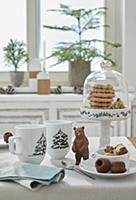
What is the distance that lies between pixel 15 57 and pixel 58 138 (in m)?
1.73

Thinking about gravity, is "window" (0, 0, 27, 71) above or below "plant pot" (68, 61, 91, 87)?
above

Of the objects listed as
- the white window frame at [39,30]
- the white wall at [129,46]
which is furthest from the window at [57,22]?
the white wall at [129,46]

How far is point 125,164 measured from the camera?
1.18 meters

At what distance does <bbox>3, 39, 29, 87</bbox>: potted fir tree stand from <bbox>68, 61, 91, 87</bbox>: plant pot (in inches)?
13.3

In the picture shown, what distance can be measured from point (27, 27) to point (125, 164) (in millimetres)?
2049

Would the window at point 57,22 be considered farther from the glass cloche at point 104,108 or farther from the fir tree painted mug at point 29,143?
the fir tree painted mug at point 29,143

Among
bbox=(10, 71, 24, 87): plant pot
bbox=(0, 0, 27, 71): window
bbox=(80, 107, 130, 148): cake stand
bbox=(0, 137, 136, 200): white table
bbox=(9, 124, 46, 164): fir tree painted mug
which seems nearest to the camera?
bbox=(0, 137, 136, 200): white table

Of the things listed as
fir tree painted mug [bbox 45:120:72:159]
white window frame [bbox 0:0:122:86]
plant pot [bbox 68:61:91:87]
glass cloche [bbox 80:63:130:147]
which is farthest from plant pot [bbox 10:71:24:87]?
fir tree painted mug [bbox 45:120:72:159]

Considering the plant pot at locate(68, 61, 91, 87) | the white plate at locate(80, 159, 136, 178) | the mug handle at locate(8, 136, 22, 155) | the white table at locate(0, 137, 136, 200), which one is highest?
the plant pot at locate(68, 61, 91, 87)

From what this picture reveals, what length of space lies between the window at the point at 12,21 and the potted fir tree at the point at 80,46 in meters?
0.21

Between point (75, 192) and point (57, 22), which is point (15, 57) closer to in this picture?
point (57, 22)

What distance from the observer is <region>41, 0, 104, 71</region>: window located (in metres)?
3.06

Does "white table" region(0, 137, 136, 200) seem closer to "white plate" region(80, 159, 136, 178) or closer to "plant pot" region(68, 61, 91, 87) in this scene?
"white plate" region(80, 159, 136, 178)

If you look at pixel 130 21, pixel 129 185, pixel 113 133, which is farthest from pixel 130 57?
pixel 129 185
